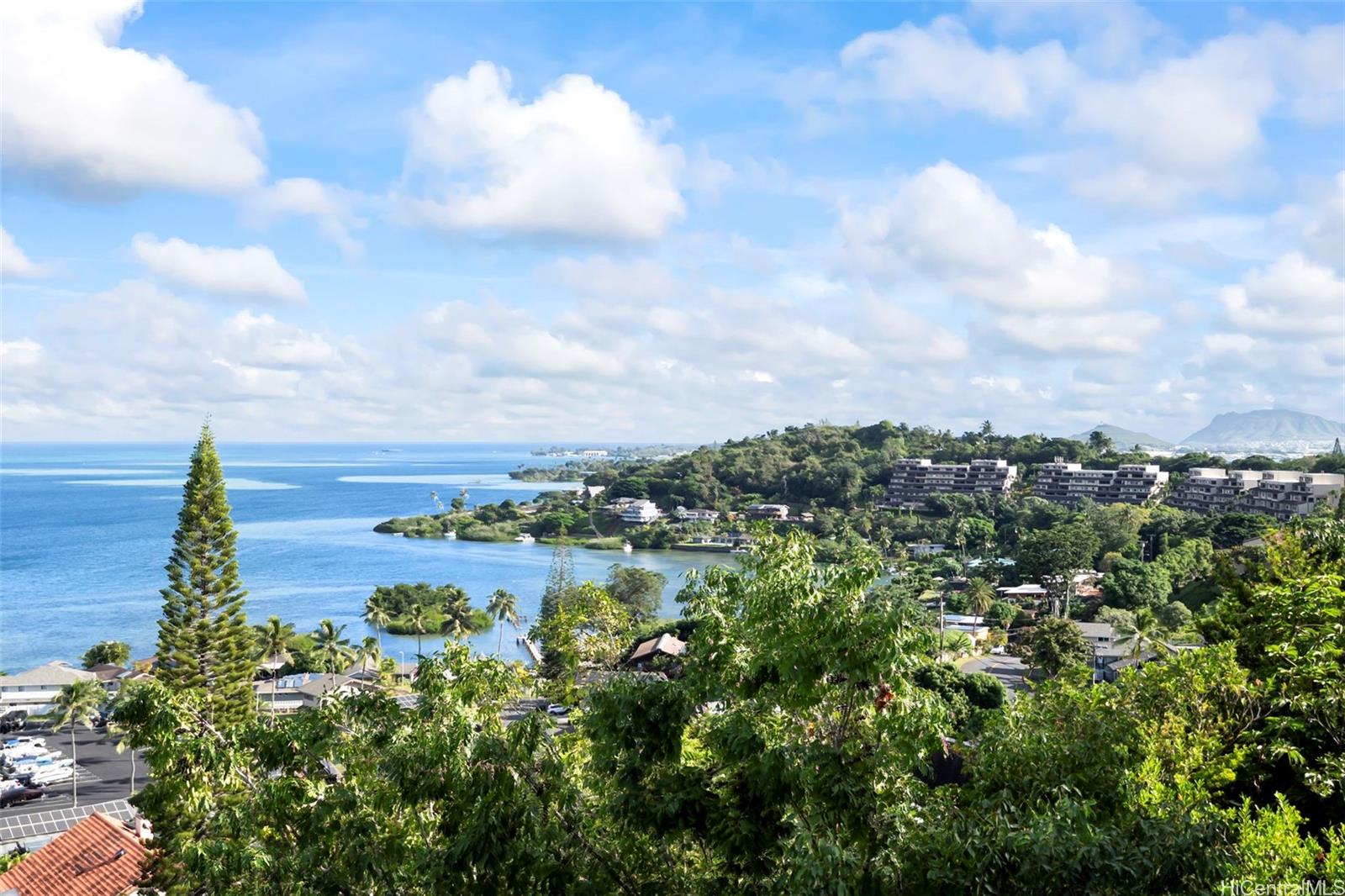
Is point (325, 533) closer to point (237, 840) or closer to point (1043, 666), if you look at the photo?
point (1043, 666)

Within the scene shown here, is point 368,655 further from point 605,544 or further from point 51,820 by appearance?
point 605,544

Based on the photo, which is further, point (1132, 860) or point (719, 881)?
point (719, 881)

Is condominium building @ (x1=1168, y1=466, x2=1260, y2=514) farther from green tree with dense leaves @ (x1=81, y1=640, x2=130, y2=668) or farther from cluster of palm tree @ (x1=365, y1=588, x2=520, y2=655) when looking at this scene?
green tree with dense leaves @ (x1=81, y1=640, x2=130, y2=668)

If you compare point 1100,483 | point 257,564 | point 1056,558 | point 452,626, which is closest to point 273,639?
point 452,626

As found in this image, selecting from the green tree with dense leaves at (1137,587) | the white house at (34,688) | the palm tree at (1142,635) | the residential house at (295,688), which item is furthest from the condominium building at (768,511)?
the white house at (34,688)

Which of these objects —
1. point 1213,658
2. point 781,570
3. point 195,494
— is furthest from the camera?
point 195,494

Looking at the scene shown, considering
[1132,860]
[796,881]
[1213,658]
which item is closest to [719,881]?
[796,881]

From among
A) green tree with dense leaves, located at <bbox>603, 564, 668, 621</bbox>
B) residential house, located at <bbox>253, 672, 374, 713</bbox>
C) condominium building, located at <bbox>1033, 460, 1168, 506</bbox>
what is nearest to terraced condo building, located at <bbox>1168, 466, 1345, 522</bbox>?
condominium building, located at <bbox>1033, 460, 1168, 506</bbox>
